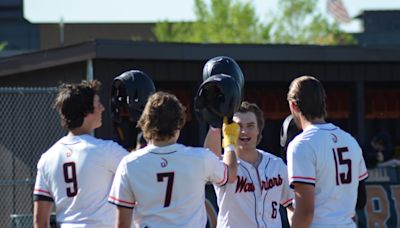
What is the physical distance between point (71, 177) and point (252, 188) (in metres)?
1.36

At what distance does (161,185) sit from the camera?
552cm

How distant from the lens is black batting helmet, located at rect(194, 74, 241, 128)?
606 cm

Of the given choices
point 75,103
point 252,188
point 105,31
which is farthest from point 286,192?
point 105,31

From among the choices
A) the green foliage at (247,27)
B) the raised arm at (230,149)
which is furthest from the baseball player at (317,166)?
the green foliage at (247,27)

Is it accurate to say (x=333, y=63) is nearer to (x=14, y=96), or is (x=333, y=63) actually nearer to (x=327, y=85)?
(x=327, y=85)

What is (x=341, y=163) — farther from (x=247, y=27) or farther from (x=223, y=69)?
(x=247, y=27)

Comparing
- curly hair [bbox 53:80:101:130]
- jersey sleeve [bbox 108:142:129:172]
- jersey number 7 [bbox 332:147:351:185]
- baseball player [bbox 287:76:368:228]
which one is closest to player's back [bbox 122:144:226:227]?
jersey sleeve [bbox 108:142:129:172]

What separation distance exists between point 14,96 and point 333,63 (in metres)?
6.12

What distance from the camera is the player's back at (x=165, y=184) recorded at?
5.52 m

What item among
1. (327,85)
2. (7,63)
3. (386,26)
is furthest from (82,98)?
(386,26)

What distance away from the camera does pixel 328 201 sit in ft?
19.4

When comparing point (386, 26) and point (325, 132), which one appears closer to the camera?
point (325, 132)

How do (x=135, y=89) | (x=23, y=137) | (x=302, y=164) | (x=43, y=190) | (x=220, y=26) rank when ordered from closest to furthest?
(x=302, y=164) < (x=43, y=190) < (x=135, y=89) < (x=23, y=137) < (x=220, y=26)

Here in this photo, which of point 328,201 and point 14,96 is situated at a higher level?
point 14,96
